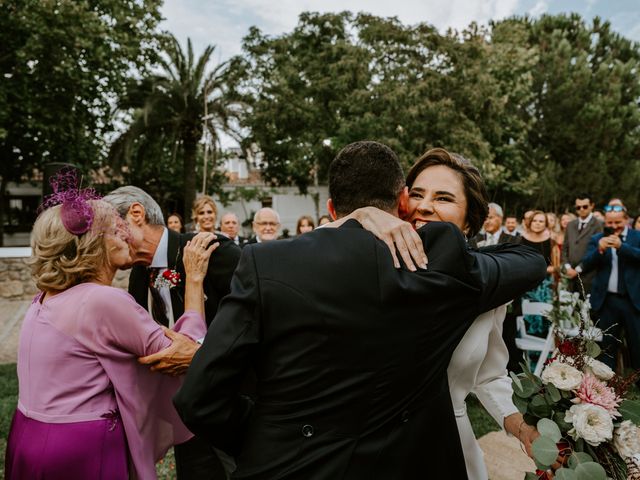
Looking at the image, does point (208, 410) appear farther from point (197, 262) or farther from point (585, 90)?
point (585, 90)

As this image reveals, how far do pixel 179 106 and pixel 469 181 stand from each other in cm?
1697

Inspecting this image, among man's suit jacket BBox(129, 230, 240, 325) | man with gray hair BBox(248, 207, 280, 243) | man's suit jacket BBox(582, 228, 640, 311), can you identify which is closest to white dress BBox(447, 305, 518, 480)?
man's suit jacket BBox(129, 230, 240, 325)

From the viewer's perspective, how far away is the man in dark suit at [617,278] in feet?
18.2

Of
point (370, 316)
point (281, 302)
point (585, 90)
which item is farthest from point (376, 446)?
point (585, 90)

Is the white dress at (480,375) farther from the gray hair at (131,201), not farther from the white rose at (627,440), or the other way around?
the gray hair at (131,201)

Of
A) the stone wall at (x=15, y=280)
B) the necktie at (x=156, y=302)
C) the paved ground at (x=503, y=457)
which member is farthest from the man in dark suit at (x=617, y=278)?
the stone wall at (x=15, y=280)

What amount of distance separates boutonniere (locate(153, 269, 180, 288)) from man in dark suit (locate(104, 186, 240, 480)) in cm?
4

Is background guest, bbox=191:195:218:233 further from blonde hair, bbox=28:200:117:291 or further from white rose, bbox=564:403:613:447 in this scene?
white rose, bbox=564:403:613:447

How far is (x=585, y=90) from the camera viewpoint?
25.2 m

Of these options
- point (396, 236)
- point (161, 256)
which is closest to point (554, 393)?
point (396, 236)

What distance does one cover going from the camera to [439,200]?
2023mm

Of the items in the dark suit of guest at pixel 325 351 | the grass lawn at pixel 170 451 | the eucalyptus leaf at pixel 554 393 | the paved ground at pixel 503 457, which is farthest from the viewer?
the grass lawn at pixel 170 451

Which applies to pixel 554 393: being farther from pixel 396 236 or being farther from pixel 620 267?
pixel 620 267

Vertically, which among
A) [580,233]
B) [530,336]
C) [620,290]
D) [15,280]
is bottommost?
[530,336]
